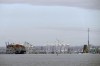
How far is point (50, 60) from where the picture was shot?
6.95 m

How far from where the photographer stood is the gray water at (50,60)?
21.2 feet

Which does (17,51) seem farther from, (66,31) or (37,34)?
(66,31)

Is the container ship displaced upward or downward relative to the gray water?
upward

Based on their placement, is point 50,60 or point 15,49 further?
point 50,60

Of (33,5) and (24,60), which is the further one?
(24,60)

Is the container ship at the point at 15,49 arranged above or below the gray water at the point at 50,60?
above

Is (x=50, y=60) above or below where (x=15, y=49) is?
below

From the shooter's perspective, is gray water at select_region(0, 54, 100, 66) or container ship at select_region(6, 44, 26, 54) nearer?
container ship at select_region(6, 44, 26, 54)

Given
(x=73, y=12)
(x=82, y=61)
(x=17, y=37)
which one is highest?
(x=73, y=12)

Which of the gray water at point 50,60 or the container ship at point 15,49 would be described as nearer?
the container ship at point 15,49

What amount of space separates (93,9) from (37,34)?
1.05 metres

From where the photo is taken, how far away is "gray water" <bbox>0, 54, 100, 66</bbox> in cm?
645

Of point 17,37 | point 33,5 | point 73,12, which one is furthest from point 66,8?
point 17,37

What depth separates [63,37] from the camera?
21.2ft
